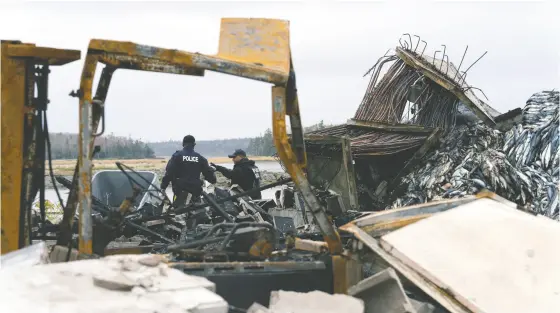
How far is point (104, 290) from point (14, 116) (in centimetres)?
156

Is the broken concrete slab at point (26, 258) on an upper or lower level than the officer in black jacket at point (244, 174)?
lower

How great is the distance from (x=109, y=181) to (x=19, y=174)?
3.82 metres

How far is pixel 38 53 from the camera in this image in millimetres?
4078

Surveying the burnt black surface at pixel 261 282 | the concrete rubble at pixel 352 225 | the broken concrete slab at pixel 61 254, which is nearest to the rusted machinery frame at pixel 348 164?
the concrete rubble at pixel 352 225

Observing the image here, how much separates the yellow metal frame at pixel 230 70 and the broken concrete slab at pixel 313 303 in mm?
749

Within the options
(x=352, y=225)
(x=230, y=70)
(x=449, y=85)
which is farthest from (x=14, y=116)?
(x=449, y=85)

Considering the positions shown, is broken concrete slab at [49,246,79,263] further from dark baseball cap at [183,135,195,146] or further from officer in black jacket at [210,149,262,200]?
officer in black jacket at [210,149,262,200]

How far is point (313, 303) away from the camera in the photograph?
11.9ft

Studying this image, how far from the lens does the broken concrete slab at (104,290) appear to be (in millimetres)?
2916

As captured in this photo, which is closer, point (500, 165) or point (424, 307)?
point (424, 307)

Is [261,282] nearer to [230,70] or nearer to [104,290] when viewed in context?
[104,290]

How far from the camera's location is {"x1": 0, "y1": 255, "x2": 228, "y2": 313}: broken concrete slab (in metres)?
2.92

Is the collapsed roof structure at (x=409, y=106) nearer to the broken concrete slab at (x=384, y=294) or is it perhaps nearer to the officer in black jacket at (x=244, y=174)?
the officer in black jacket at (x=244, y=174)

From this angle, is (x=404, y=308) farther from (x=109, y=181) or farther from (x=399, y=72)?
(x=399, y=72)
